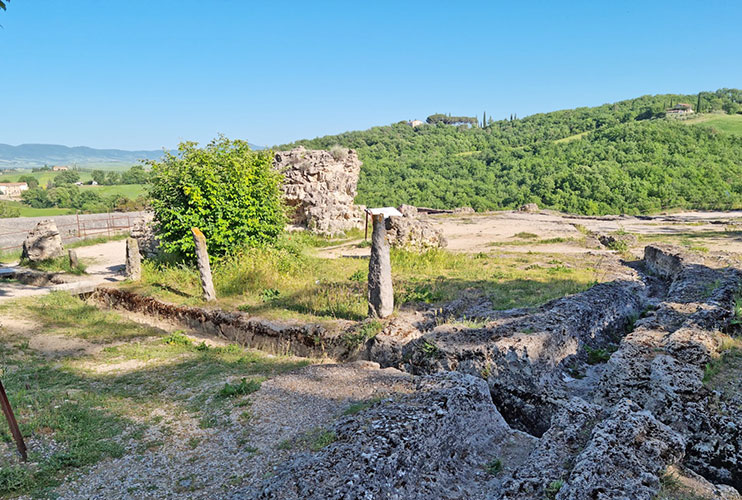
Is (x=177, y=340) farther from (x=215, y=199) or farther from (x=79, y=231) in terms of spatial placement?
(x=79, y=231)

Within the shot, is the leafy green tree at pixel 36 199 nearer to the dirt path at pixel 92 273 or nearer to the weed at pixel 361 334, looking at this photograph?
the dirt path at pixel 92 273

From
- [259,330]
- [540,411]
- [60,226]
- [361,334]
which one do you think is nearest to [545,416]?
[540,411]

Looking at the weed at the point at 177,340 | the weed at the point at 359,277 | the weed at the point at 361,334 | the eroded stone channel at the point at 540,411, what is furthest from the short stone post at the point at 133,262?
the weed at the point at 361,334

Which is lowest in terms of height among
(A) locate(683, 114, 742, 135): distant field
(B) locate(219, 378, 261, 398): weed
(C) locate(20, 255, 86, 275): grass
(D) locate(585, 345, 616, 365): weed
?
(D) locate(585, 345, 616, 365): weed

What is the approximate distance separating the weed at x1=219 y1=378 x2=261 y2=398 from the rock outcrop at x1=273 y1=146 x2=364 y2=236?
1702cm

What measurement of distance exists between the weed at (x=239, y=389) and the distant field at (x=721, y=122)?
67639 mm

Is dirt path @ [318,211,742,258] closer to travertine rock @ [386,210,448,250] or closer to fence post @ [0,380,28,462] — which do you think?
travertine rock @ [386,210,448,250]

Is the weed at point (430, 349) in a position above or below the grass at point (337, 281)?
below

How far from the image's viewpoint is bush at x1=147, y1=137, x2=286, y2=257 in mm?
12609

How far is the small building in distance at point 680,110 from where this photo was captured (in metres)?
66.3

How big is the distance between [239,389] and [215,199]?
25.5 feet

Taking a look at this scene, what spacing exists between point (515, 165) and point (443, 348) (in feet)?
182

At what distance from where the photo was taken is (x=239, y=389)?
6082 millimetres

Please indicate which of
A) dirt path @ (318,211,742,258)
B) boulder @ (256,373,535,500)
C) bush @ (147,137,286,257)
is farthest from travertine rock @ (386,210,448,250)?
boulder @ (256,373,535,500)
